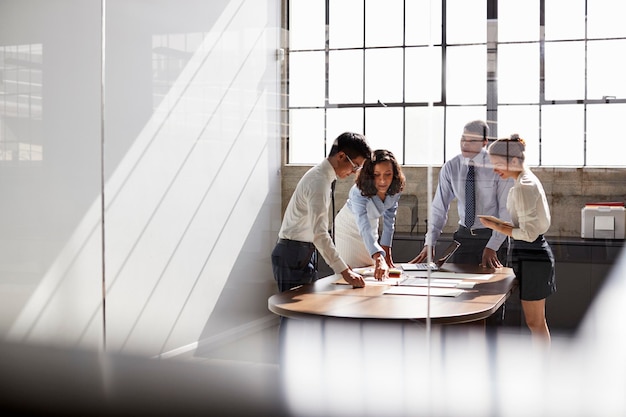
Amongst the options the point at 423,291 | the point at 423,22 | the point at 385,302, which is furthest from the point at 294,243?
the point at 423,22

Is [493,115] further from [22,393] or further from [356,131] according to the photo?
[22,393]

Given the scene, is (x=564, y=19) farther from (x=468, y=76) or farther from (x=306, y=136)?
(x=306, y=136)

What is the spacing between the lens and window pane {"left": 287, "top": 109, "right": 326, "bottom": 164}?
3564 mm

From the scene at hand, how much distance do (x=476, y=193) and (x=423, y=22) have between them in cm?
74

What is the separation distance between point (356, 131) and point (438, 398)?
1147mm

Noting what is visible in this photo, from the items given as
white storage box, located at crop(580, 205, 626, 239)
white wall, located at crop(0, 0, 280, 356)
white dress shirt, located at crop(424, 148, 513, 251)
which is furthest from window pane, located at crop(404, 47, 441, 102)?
white storage box, located at crop(580, 205, 626, 239)

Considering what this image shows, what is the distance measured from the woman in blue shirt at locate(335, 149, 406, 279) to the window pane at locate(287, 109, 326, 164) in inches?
9.3

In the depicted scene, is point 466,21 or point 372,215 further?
point 372,215

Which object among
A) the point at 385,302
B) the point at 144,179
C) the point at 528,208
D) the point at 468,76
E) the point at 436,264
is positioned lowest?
the point at 385,302

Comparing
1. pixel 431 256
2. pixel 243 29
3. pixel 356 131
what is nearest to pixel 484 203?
pixel 431 256

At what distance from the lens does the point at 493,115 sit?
10.5 feet

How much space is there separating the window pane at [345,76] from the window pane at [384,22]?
9 centimetres

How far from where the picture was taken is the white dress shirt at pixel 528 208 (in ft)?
10.3

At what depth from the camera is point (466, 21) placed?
10.7 ft
